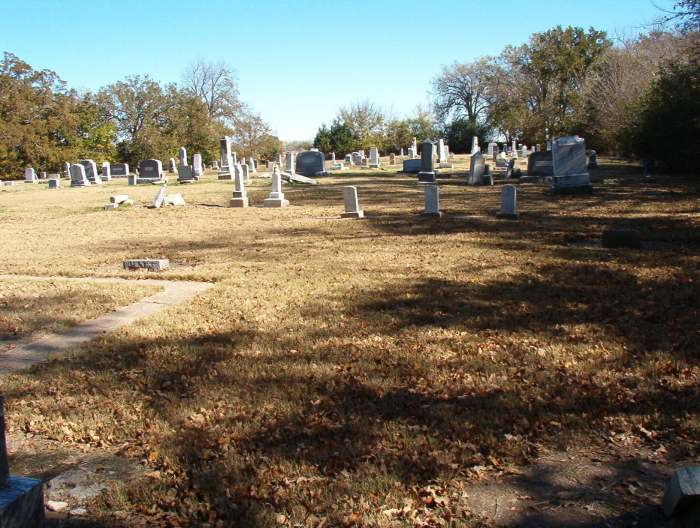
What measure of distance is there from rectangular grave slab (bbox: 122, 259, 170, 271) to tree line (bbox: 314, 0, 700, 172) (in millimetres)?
15038

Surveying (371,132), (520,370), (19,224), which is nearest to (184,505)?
(520,370)

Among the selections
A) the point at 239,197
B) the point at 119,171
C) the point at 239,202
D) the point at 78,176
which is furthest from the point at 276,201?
the point at 119,171

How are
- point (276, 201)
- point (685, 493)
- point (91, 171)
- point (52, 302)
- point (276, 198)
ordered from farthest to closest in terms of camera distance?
point (91, 171) < point (276, 198) < point (276, 201) < point (52, 302) < point (685, 493)

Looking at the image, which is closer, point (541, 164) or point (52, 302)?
point (52, 302)

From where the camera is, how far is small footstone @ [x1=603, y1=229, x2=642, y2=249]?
9305mm

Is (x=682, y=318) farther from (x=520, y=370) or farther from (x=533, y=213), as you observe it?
(x=533, y=213)

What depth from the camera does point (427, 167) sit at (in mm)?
24953

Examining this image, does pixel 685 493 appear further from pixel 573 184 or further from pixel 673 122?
pixel 673 122

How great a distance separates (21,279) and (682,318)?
338 inches

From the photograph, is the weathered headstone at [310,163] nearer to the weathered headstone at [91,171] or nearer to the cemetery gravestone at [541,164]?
the cemetery gravestone at [541,164]

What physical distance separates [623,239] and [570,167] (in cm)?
887

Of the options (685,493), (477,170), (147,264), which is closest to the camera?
(685,493)

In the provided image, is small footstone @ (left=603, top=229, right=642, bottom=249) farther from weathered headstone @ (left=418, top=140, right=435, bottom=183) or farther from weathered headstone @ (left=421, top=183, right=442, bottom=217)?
weathered headstone @ (left=418, top=140, right=435, bottom=183)

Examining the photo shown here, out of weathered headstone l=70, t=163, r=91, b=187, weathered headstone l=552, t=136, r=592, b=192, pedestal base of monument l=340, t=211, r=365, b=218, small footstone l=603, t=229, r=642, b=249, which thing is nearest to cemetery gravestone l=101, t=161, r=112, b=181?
weathered headstone l=70, t=163, r=91, b=187
